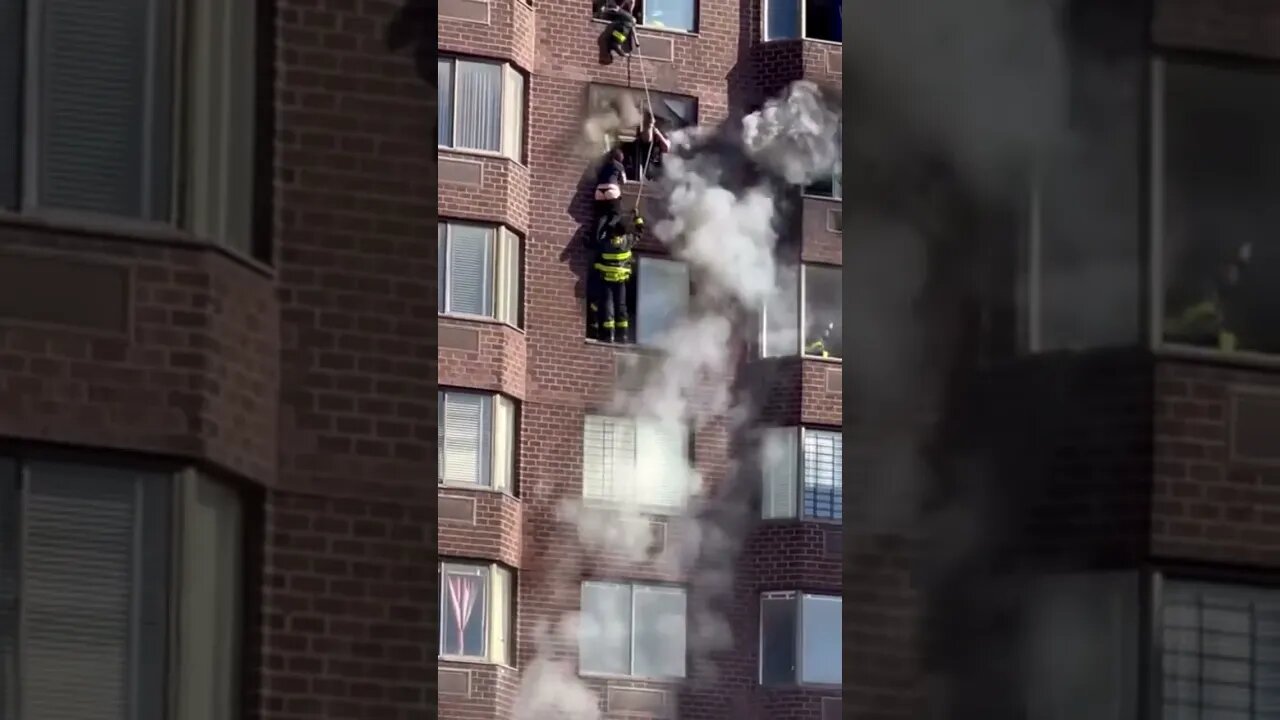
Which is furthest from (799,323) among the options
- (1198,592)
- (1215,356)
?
(1198,592)

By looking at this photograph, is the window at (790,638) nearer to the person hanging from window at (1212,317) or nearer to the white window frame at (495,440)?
the white window frame at (495,440)

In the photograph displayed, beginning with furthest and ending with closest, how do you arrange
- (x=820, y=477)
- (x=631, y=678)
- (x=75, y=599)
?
1. (x=820, y=477)
2. (x=631, y=678)
3. (x=75, y=599)

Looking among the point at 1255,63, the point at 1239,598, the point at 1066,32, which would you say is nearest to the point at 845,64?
the point at 1066,32

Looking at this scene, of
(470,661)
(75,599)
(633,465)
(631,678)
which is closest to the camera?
(75,599)

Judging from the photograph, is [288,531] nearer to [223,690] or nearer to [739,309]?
[223,690]

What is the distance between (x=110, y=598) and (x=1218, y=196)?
590 cm

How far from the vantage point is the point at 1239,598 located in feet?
44.5

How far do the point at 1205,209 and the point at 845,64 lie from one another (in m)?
1.90

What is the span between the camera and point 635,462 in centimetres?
4334

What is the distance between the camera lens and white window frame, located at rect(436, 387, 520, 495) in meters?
41.5

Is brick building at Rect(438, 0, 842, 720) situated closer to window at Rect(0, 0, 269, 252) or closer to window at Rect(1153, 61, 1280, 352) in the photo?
window at Rect(1153, 61, 1280, 352)

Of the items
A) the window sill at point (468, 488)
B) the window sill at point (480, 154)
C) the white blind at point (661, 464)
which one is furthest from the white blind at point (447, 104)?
the white blind at point (661, 464)

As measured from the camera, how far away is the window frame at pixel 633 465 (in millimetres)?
42844

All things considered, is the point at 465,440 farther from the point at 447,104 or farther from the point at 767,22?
the point at 767,22
